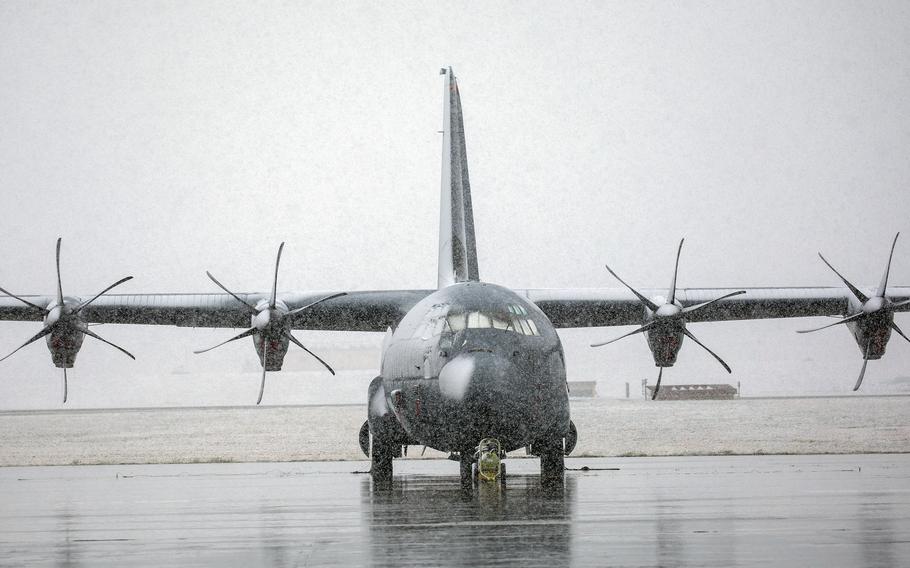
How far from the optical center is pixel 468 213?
73.6 ft

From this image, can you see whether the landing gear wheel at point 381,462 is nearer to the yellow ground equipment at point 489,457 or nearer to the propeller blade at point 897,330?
the yellow ground equipment at point 489,457

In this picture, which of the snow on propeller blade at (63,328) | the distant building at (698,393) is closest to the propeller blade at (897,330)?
the snow on propeller blade at (63,328)

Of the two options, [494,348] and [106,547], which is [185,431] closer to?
[494,348]

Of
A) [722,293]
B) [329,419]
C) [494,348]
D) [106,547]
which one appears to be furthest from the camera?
[329,419]

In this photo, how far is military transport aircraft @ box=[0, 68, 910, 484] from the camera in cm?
1515

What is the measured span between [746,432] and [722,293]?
12.9m

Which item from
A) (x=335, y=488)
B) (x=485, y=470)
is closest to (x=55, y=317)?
(x=335, y=488)

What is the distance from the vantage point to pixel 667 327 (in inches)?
874

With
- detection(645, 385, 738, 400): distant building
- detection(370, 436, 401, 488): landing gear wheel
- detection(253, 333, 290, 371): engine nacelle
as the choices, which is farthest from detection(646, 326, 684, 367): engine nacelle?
detection(645, 385, 738, 400): distant building

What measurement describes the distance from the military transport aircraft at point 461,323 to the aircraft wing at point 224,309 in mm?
33

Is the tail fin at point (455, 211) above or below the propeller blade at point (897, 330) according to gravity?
above

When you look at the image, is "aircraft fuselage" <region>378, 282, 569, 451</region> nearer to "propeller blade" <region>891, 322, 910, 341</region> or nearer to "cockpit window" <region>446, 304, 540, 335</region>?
"cockpit window" <region>446, 304, 540, 335</region>

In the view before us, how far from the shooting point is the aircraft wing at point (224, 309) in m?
23.4

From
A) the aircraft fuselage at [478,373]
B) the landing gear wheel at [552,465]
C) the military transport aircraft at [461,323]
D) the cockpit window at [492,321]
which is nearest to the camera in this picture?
the aircraft fuselage at [478,373]
